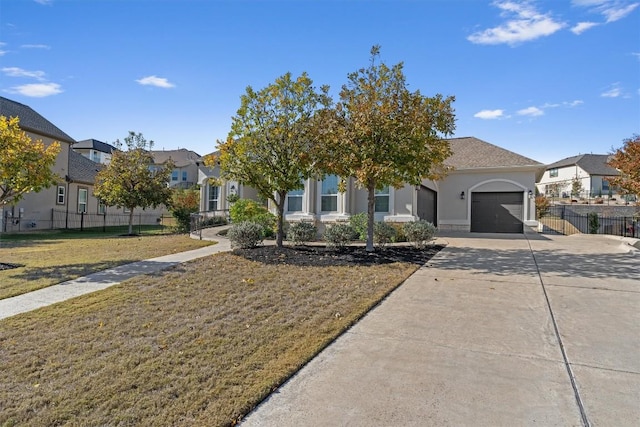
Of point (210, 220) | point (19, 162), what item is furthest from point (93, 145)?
point (19, 162)

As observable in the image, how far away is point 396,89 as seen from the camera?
34.5 ft

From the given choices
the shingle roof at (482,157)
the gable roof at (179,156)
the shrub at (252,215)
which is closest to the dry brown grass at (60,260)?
the shrub at (252,215)

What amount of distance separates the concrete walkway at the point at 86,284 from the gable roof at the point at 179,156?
4153cm

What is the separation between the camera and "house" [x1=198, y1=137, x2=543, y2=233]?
678 inches

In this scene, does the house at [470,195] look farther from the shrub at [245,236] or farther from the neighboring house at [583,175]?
the neighboring house at [583,175]

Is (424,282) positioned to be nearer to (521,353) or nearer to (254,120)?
(521,353)

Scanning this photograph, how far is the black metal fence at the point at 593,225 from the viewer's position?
2014 centimetres

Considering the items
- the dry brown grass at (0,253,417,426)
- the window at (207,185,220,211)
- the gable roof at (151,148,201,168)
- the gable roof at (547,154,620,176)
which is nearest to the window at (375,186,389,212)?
the dry brown grass at (0,253,417,426)

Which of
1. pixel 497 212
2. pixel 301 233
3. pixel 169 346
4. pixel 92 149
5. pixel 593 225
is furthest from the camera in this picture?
pixel 92 149

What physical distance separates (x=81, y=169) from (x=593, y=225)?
33.7 m

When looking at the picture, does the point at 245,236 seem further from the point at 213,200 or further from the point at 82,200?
Result: the point at 82,200

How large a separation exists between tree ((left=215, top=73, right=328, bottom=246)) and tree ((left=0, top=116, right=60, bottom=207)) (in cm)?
427

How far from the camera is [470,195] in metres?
20.7

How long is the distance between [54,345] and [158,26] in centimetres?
871
